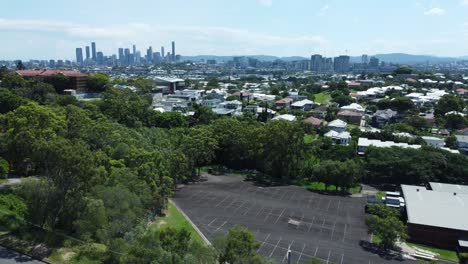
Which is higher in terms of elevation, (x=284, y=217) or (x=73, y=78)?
(x=73, y=78)

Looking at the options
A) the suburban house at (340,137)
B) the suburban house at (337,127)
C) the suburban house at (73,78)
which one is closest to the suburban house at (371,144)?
the suburban house at (340,137)

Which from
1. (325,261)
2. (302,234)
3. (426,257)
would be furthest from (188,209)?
(426,257)

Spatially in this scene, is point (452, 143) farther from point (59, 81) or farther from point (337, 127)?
point (59, 81)

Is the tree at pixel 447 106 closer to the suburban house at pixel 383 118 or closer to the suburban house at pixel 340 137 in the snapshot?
the suburban house at pixel 383 118

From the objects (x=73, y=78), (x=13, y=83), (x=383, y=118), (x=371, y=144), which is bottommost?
(x=371, y=144)

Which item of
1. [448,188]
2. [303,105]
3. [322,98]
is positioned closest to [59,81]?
[303,105]

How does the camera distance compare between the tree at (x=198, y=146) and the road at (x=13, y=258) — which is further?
the tree at (x=198, y=146)
